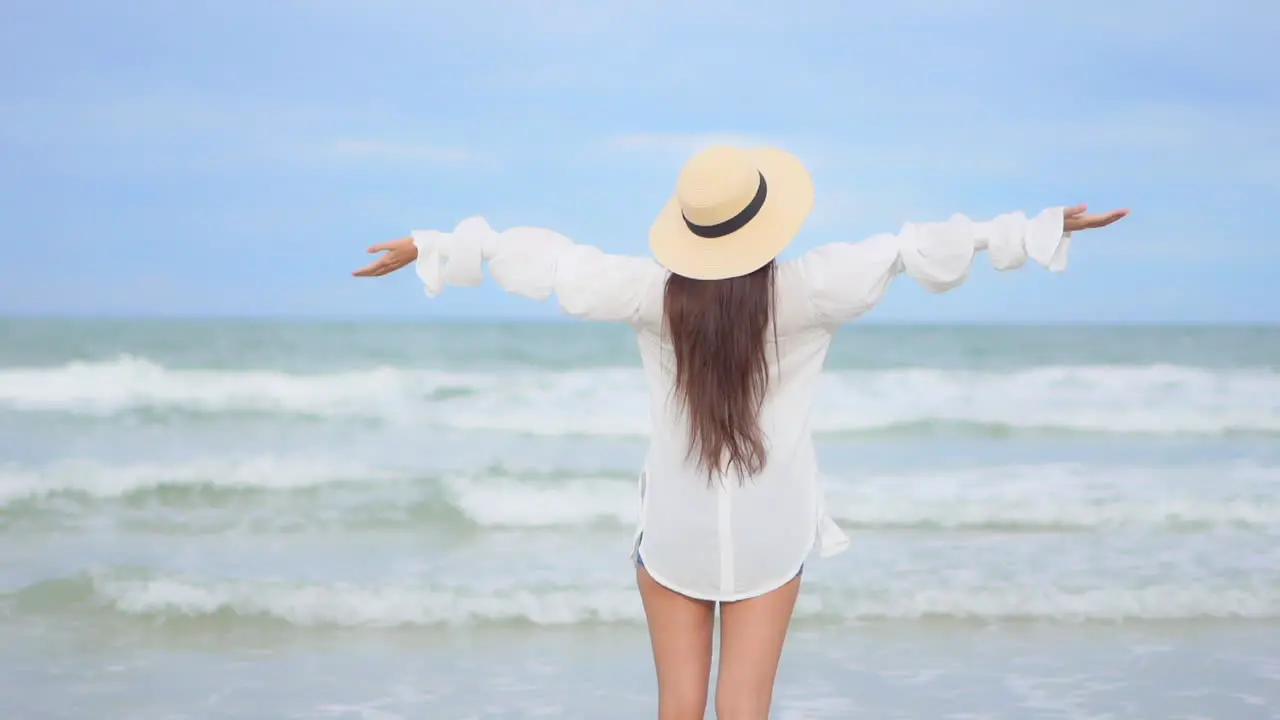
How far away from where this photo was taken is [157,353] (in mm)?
12562

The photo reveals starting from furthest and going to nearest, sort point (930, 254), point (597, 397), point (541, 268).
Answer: point (597, 397) < point (541, 268) < point (930, 254)

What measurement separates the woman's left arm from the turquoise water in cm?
208

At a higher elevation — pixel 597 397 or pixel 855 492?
pixel 597 397

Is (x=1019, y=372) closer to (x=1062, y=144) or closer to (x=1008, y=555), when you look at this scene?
(x=1062, y=144)

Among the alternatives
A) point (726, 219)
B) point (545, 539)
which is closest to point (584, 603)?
point (545, 539)

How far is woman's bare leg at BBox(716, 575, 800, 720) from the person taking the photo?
7.18 ft

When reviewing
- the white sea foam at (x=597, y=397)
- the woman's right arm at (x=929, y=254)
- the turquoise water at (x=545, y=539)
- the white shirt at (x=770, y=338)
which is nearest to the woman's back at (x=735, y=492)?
the white shirt at (x=770, y=338)

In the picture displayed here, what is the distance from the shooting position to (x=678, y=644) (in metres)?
2.24

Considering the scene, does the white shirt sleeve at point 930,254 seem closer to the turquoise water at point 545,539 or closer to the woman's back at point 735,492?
the woman's back at point 735,492

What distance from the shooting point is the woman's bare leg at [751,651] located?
7.18 feet

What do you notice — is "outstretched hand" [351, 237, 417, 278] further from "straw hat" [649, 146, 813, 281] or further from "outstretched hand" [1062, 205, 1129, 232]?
"outstretched hand" [1062, 205, 1129, 232]

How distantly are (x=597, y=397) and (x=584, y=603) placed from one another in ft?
20.0

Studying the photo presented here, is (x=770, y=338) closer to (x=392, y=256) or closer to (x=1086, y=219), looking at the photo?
(x=1086, y=219)

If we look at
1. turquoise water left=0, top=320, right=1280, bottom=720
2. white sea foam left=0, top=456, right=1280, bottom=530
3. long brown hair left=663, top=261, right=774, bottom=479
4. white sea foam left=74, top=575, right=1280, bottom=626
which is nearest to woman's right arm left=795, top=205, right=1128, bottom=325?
long brown hair left=663, top=261, right=774, bottom=479
